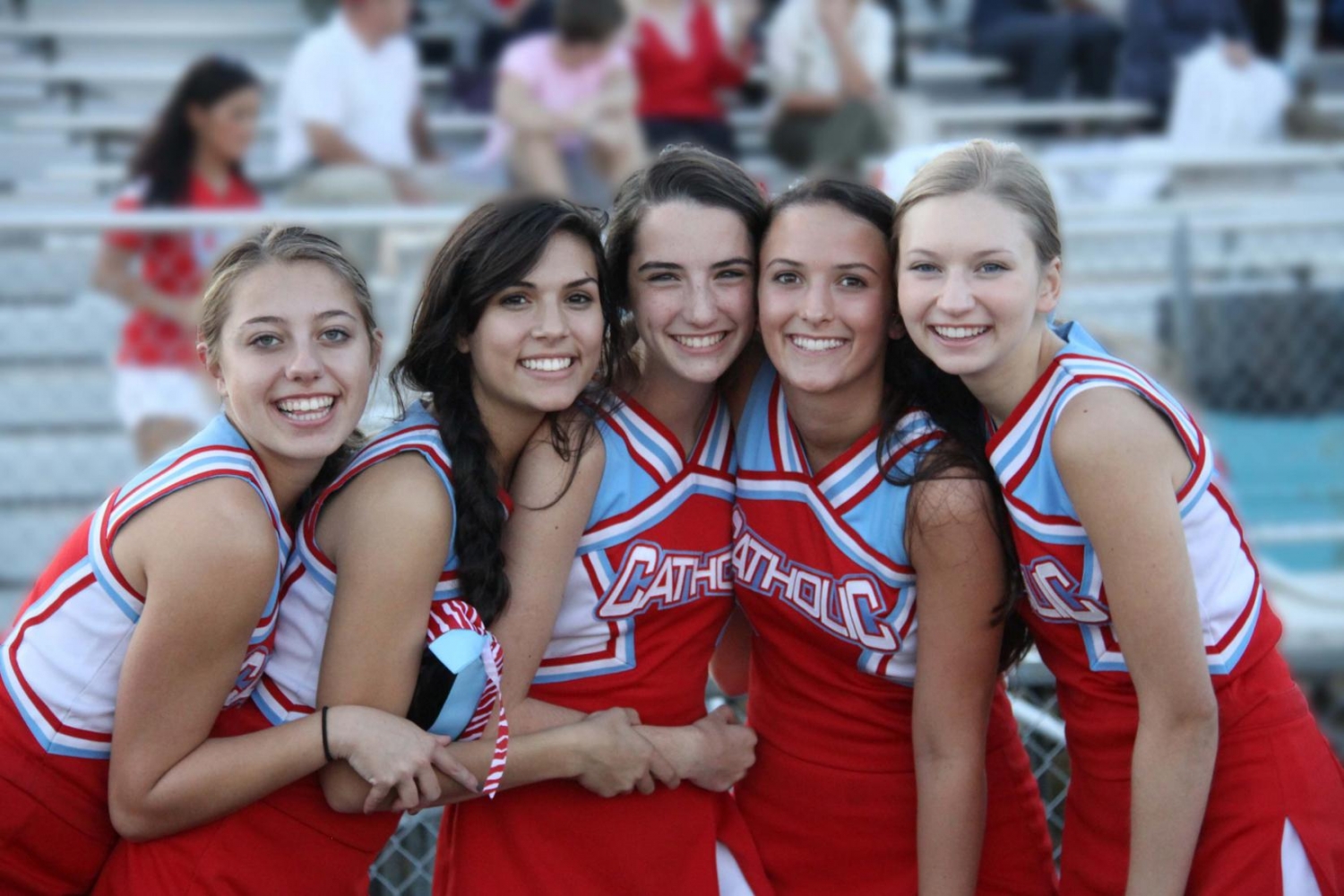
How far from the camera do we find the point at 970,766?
2.20m

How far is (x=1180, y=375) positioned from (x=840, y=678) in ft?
9.43

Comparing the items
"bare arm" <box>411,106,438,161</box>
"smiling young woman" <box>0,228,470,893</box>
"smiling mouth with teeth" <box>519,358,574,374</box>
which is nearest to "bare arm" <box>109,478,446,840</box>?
"smiling young woman" <box>0,228,470,893</box>

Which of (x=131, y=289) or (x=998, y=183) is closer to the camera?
(x=998, y=183)

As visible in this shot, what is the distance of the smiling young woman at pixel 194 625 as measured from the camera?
75.7 inches

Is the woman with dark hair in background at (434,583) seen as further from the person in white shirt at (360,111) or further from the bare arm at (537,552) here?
the person in white shirt at (360,111)

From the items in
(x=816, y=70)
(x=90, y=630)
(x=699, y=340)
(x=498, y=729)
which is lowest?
(x=498, y=729)

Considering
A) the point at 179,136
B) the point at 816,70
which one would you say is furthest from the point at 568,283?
the point at 816,70

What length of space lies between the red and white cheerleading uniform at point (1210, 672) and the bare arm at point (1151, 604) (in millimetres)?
48

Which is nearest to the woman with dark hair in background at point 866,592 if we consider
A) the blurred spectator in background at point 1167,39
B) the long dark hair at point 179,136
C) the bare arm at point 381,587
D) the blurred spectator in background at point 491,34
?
the bare arm at point 381,587

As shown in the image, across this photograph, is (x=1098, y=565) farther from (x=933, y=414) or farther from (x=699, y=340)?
(x=699, y=340)

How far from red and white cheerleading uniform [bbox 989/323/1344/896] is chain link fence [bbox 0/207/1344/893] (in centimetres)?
282

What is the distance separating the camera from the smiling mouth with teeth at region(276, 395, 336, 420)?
6.88 feet

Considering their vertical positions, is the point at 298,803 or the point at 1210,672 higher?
the point at 1210,672

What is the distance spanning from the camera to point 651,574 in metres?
2.24
